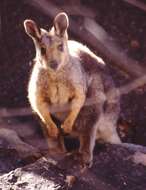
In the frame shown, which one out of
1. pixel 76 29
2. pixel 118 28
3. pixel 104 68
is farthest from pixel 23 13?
pixel 104 68

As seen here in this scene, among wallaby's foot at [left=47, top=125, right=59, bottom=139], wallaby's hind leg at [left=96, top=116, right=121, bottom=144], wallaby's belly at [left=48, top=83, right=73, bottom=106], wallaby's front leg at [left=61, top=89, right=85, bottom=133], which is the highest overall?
wallaby's belly at [left=48, top=83, right=73, bottom=106]

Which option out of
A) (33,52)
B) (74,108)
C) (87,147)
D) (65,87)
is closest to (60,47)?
(65,87)

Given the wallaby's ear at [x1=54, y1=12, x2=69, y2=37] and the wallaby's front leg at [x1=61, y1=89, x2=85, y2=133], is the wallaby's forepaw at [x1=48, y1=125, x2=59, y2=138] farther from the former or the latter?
the wallaby's ear at [x1=54, y1=12, x2=69, y2=37]

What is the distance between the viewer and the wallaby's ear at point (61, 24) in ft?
14.9

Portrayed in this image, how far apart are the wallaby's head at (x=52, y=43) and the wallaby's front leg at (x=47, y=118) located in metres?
0.39

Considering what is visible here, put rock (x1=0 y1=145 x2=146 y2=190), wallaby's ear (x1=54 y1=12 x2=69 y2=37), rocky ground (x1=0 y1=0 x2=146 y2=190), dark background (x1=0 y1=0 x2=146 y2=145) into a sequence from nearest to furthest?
rock (x1=0 y1=145 x2=146 y2=190) < wallaby's ear (x1=54 y1=12 x2=69 y2=37) < rocky ground (x1=0 y1=0 x2=146 y2=190) < dark background (x1=0 y1=0 x2=146 y2=145)

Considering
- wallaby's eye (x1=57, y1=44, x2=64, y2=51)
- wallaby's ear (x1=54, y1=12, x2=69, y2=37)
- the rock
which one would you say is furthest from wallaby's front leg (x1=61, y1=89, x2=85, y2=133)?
wallaby's ear (x1=54, y1=12, x2=69, y2=37)

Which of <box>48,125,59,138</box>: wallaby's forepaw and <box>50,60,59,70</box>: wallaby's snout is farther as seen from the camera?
<box>48,125,59,138</box>: wallaby's forepaw

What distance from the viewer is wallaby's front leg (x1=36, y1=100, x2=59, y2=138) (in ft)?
15.5

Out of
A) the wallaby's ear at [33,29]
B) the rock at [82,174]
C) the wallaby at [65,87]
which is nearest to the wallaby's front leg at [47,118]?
the wallaby at [65,87]

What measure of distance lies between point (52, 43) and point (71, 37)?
86.8 inches

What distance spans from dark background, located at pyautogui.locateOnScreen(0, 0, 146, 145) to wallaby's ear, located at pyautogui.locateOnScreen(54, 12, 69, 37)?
1.96 m

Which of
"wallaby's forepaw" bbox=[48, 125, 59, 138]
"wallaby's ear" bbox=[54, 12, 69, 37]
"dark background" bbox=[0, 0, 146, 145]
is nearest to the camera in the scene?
"wallaby's ear" bbox=[54, 12, 69, 37]

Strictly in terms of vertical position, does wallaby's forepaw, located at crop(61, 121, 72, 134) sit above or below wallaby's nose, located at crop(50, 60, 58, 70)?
below
